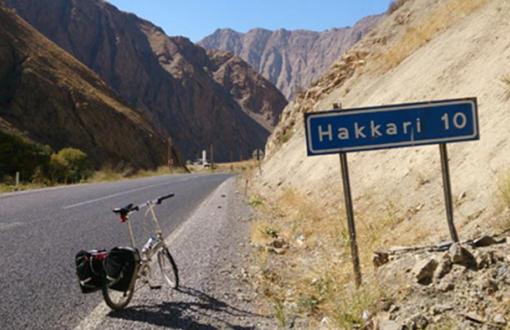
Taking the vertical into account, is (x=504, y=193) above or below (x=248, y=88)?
below

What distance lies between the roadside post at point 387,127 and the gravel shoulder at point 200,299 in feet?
4.12

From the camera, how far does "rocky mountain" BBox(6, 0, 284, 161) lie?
4764 inches

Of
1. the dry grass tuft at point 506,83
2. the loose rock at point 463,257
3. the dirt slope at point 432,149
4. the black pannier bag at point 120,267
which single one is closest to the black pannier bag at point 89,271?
the black pannier bag at point 120,267

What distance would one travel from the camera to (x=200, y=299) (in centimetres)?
557

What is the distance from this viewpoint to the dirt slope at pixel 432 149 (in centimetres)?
698

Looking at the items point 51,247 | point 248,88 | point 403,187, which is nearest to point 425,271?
point 403,187

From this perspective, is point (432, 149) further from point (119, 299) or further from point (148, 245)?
point (119, 299)

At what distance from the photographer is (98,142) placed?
5591cm

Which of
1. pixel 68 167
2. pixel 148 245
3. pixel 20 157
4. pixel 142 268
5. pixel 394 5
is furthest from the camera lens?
pixel 68 167

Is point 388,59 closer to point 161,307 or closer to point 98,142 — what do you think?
point 161,307

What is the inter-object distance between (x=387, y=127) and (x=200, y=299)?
2575mm

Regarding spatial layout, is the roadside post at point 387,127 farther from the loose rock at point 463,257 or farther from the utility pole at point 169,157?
the utility pole at point 169,157

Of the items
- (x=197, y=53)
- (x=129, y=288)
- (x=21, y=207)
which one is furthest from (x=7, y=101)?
(x=197, y=53)

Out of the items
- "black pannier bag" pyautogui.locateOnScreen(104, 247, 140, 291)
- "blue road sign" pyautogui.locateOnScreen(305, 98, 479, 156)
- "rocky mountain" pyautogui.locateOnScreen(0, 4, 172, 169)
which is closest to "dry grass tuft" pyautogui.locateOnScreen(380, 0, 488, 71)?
"blue road sign" pyautogui.locateOnScreen(305, 98, 479, 156)
